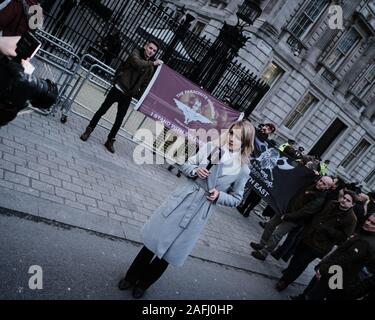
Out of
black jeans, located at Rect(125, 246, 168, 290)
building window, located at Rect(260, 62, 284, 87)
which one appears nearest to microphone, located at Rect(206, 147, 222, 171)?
black jeans, located at Rect(125, 246, 168, 290)

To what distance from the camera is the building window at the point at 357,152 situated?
25327 mm

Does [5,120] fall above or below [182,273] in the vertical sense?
above

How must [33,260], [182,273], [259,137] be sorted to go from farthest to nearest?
[259,137] → [182,273] → [33,260]

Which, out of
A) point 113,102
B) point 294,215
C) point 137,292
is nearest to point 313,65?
point 294,215

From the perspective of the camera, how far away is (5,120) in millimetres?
2367

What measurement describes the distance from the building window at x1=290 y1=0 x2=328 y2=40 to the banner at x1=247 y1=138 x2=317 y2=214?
12.9 meters

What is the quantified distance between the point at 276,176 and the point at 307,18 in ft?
46.8

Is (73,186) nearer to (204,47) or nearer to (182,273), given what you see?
(182,273)

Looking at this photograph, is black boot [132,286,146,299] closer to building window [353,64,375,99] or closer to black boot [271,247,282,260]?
black boot [271,247,282,260]

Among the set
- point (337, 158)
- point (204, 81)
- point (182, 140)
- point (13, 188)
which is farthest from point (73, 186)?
point (337, 158)

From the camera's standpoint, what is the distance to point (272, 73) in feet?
63.6

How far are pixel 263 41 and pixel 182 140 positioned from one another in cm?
1150

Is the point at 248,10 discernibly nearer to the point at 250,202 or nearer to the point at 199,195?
the point at 250,202

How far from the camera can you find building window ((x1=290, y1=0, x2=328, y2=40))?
60.6 ft
